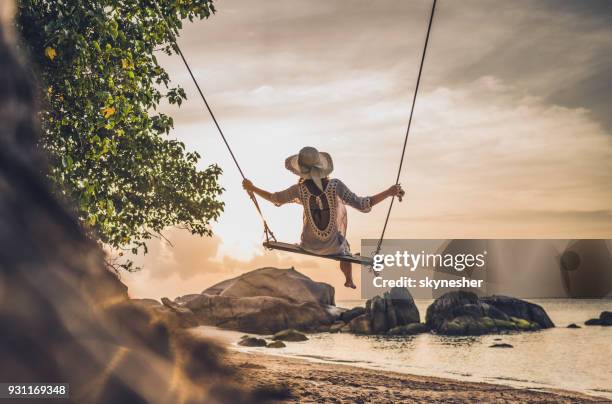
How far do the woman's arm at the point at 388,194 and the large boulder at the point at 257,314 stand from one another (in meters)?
33.7

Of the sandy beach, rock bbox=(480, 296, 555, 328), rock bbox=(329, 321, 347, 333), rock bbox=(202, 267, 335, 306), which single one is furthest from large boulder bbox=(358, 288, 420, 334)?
the sandy beach

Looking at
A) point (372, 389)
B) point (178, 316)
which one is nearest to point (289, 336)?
point (372, 389)

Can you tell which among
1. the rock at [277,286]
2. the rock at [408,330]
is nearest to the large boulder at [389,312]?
the rock at [408,330]

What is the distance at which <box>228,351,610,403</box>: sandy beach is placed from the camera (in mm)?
12570

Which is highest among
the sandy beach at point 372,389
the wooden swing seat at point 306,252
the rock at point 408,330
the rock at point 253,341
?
the wooden swing seat at point 306,252

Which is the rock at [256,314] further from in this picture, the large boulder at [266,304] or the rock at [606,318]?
the rock at [606,318]

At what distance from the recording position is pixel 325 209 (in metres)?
10.7

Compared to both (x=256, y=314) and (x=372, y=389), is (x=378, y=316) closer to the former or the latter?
(x=256, y=314)

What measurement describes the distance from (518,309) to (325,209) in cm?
4799

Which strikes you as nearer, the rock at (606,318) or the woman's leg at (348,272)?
the woman's leg at (348,272)

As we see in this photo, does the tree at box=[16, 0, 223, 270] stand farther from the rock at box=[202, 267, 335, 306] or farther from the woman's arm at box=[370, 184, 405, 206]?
the rock at box=[202, 267, 335, 306]

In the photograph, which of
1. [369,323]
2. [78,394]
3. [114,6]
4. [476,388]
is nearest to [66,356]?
[78,394]

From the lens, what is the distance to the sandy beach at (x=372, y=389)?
12.6 metres

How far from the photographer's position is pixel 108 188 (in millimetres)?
13148
